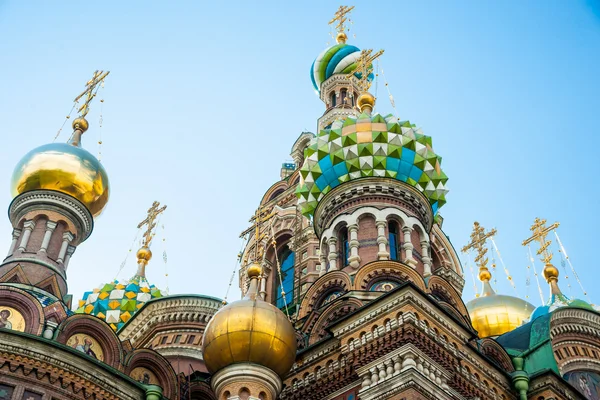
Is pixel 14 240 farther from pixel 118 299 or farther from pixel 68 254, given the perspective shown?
pixel 118 299

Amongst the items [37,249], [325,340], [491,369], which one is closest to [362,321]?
[325,340]

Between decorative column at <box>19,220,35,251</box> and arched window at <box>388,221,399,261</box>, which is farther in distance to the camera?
decorative column at <box>19,220,35,251</box>

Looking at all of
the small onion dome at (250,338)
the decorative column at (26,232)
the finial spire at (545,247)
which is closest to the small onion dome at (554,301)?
the finial spire at (545,247)

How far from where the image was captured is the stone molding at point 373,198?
42.7 ft

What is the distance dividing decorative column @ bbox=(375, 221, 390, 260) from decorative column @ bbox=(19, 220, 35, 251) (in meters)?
4.96

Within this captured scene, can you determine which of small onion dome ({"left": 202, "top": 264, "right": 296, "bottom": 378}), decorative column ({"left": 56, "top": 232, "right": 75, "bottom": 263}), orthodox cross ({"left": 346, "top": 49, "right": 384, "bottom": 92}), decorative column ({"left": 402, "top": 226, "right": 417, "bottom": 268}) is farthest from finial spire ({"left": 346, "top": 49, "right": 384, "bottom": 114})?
small onion dome ({"left": 202, "top": 264, "right": 296, "bottom": 378})

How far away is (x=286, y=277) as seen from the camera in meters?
16.9

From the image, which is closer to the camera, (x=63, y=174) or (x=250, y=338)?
(x=250, y=338)

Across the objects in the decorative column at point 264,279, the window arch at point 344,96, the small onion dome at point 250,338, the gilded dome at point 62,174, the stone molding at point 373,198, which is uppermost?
the window arch at point 344,96

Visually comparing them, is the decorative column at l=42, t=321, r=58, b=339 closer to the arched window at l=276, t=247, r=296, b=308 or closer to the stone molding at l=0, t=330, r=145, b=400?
the stone molding at l=0, t=330, r=145, b=400

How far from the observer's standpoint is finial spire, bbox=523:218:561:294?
15500mm

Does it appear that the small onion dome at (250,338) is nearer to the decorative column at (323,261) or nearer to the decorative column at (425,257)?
the decorative column at (323,261)

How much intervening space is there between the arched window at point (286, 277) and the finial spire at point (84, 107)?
4.18m

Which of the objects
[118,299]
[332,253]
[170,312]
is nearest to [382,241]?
[332,253]
